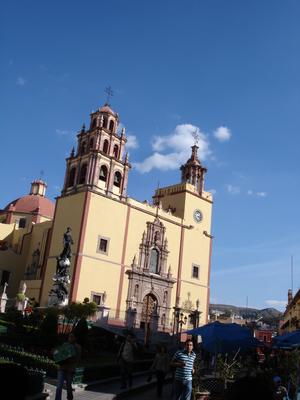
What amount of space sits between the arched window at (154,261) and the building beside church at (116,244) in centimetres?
8

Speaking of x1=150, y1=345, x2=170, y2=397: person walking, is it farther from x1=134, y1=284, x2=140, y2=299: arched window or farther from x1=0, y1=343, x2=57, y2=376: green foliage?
x1=134, y1=284, x2=140, y2=299: arched window

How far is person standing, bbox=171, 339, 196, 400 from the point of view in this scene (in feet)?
29.0

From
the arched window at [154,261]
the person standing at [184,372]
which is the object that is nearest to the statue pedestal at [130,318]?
the arched window at [154,261]

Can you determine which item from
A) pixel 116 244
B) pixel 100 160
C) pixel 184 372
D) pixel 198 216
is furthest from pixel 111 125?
pixel 184 372

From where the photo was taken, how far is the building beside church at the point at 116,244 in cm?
3216

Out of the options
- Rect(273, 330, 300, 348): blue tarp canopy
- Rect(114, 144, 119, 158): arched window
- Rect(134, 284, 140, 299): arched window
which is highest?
Rect(114, 144, 119, 158): arched window

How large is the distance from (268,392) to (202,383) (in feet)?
26.9

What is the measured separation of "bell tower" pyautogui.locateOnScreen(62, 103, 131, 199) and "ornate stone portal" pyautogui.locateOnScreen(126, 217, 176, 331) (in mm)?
4338

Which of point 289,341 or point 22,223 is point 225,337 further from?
point 22,223

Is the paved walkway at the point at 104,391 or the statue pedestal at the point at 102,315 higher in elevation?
the statue pedestal at the point at 102,315

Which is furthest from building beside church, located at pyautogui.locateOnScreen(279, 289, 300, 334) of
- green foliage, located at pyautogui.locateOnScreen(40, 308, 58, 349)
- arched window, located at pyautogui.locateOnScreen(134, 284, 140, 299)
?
green foliage, located at pyautogui.locateOnScreen(40, 308, 58, 349)

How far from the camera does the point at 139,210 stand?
36.1 metres

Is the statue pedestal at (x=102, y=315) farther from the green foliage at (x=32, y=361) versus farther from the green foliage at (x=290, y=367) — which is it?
the green foliage at (x=290, y=367)

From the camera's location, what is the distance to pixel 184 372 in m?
8.90
